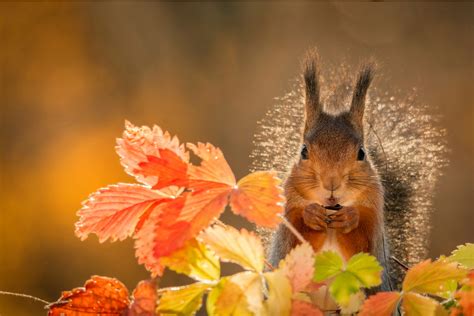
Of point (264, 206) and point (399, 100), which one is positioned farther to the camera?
point (399, 100)

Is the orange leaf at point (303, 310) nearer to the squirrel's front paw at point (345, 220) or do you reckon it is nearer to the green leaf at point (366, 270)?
the green leaf at point (366, 270)

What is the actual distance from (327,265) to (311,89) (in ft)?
2.32

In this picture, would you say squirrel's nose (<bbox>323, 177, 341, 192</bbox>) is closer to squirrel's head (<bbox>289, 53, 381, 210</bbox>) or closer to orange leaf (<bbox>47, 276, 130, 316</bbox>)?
squirrel's head (<bbox>289, 53, 381, 210</bbox>)

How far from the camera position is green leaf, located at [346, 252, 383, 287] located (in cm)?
29

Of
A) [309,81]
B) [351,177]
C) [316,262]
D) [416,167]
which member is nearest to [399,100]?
[416,167]

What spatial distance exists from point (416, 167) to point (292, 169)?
0.35 m

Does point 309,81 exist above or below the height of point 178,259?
above

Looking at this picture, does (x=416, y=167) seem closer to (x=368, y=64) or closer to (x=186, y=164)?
(x=368, y=64)

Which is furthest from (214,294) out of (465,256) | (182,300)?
(465,256)

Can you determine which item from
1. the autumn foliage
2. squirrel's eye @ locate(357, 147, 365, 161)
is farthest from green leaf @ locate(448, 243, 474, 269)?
squirrel's eye @ locate(357, 147, 365, 161)

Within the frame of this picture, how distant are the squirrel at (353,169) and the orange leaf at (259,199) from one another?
472 mm

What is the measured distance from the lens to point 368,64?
903 mm

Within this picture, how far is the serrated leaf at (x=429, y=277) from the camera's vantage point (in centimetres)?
29

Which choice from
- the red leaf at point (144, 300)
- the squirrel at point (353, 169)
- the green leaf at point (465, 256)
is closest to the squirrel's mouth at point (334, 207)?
the squirrel at point (353, 169)
